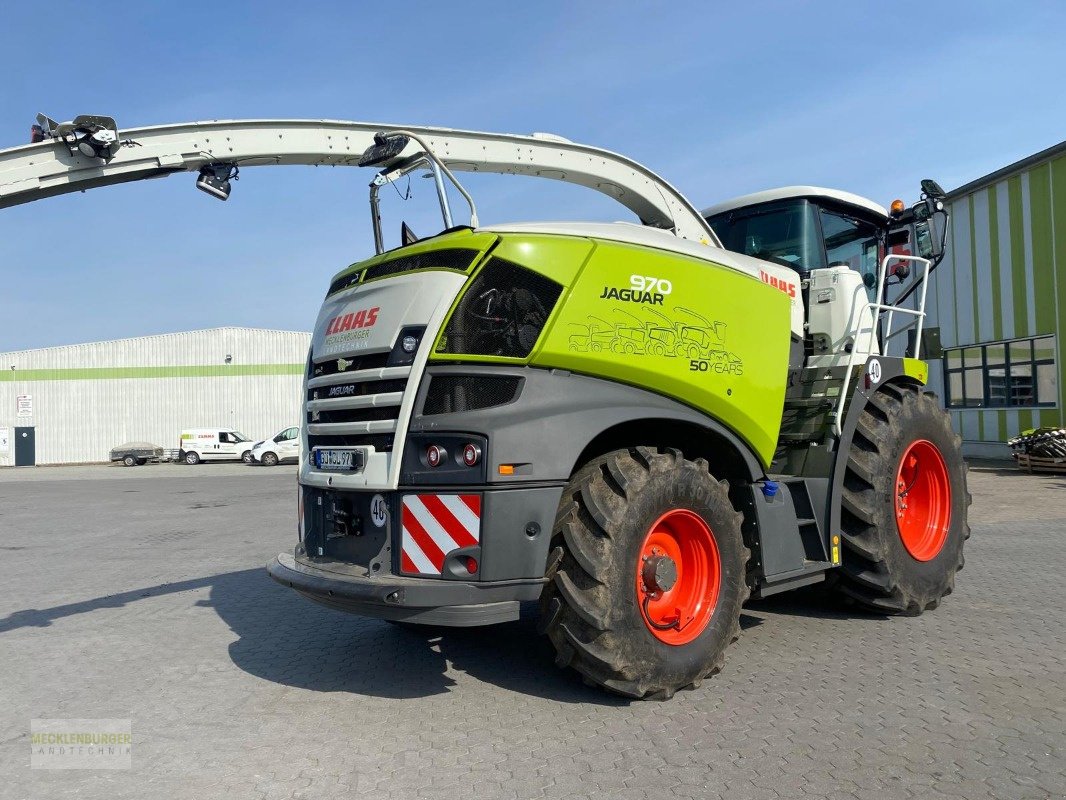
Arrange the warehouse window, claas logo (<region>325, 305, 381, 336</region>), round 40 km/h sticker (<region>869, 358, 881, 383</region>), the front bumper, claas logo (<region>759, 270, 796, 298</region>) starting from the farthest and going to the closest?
the warehouse window → round 40 km/h sticker (<region>869, 358, 881, 383</region>) → claas logo (<region>759, 270, 796, 298</region>) → claas logo (<region>325, 305, 381, 336</region>) → the front bumper

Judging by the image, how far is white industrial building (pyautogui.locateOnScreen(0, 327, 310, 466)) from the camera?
45.0 meters

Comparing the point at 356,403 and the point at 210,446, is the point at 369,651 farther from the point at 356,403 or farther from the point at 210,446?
the point at 210,446

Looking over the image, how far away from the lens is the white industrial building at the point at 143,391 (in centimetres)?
4503

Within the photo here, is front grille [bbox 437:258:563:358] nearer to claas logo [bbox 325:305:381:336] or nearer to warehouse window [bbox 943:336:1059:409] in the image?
claas logo [bbox 325:305:381:336]

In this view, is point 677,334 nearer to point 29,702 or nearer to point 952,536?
point 952,536

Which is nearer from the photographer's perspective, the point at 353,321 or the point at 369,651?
the point at 353,321

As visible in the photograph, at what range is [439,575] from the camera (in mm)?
3990

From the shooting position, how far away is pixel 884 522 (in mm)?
5566

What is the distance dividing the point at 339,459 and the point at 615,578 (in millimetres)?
1612

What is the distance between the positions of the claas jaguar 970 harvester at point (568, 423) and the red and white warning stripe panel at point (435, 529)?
11 mm

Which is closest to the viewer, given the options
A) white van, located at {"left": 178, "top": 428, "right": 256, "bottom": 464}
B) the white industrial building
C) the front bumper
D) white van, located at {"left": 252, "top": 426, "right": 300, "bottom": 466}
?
the front bumper

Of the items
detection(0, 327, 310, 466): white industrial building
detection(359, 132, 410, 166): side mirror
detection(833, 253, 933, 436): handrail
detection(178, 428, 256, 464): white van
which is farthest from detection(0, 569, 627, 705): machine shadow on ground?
detection(0, 327, 310, 466): white industrial building

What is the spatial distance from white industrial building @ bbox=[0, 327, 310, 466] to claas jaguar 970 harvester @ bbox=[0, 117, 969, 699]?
4126 cm

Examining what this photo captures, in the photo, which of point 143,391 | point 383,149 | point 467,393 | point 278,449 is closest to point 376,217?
point 383,149
